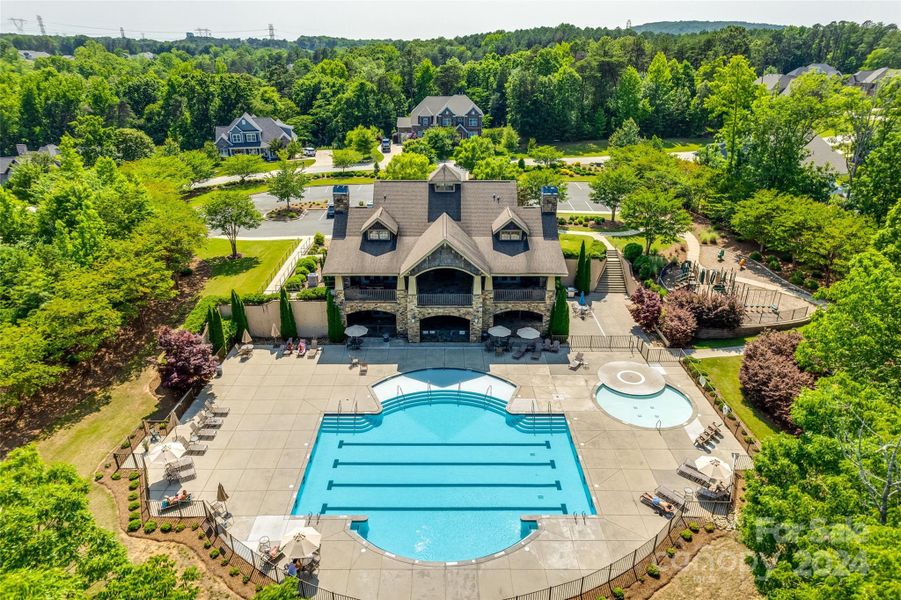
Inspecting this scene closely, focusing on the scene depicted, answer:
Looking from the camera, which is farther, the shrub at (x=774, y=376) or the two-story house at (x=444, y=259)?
the two-story house at (x=444, y=259)

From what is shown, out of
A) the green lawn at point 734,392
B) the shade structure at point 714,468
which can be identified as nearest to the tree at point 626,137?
the green lawn at point 734,392

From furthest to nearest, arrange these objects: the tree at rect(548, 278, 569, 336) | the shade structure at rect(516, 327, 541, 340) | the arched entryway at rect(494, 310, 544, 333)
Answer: the arched entryway at rect(494, 310, 544, 333) → the tree at rect(548, 278, 569, 336) → the shade structure at rect(516, 327, 541, 340)

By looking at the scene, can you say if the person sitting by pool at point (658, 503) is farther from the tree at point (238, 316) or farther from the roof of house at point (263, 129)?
the roof of house at point (263, 129)

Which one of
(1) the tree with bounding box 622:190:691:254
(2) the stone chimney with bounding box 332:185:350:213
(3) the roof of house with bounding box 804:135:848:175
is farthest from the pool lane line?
(3) the roof of house with bounding box 804:135:848:175

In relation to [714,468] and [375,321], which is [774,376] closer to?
[714,468]

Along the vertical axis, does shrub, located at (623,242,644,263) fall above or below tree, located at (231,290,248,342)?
above

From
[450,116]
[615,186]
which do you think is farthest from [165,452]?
[450,116]

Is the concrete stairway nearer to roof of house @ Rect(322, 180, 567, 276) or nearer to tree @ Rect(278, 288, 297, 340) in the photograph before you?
roof of house @ Rect(322, 180, 567, 276)
